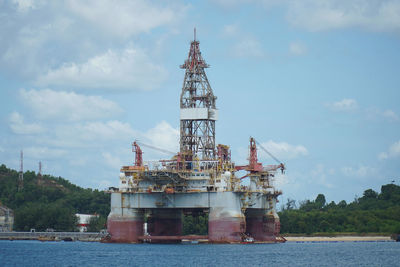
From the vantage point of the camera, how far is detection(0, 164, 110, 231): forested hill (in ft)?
348

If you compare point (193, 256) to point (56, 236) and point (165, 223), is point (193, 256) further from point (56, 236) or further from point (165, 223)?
point (56, 236)

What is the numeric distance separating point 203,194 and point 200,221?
106 feet

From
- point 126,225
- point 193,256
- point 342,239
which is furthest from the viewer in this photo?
point 342,239

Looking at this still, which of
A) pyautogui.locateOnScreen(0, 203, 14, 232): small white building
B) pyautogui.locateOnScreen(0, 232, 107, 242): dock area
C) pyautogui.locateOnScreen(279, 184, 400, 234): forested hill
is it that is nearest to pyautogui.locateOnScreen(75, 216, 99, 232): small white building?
pyautogui.locateOnScreen(0, 203, 14, 232): small white building

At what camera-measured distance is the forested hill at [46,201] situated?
106000 millimetres

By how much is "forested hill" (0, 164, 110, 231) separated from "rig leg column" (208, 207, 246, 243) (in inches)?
1474

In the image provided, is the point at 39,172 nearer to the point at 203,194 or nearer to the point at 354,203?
the point at 354,203

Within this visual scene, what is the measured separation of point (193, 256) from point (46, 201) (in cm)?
7313

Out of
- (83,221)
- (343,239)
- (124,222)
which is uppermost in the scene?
(83,221)

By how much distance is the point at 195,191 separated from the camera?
7344cm

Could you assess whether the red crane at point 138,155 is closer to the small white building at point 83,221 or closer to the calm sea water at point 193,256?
the calm sea water at point 193,256

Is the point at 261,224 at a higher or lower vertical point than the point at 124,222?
lower

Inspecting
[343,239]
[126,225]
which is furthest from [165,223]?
[343,239]

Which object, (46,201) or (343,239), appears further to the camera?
(46,201)
